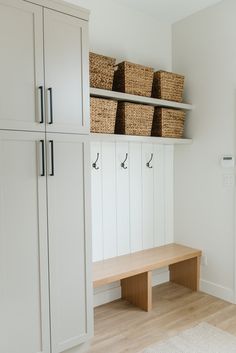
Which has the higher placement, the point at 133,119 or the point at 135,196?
the point at 133,119

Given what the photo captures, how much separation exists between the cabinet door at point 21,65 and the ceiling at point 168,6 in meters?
1.41

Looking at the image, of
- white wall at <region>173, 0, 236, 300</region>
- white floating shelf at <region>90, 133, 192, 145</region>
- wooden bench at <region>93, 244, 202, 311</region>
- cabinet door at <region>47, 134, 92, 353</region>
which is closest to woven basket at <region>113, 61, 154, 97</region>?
white floating shelf at <region>90, 133, 192, 145</region>

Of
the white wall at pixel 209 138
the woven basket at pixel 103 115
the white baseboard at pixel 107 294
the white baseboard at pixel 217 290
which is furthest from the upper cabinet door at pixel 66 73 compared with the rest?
the white baseboard at pixel 217 290

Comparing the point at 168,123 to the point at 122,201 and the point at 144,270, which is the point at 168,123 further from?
the point at 144,270

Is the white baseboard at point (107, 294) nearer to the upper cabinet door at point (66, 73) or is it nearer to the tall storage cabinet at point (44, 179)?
the tall storage cabinet at point (44, 179)

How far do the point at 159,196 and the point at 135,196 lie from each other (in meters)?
0.33

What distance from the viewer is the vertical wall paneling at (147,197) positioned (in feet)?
10.3

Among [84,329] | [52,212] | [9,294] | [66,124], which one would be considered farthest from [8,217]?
[84,329]

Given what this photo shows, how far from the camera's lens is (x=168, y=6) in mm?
2959

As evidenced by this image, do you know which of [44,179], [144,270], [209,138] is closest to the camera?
[44,179]

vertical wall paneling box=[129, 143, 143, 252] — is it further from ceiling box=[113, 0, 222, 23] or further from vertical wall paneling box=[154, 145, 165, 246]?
ceiling box=[113, 0, 222, 23]

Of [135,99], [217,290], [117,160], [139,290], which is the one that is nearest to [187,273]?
[217,290]

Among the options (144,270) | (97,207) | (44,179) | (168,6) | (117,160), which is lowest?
(144,270)

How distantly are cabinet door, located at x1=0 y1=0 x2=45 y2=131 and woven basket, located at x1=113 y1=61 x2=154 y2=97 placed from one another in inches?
37.8
